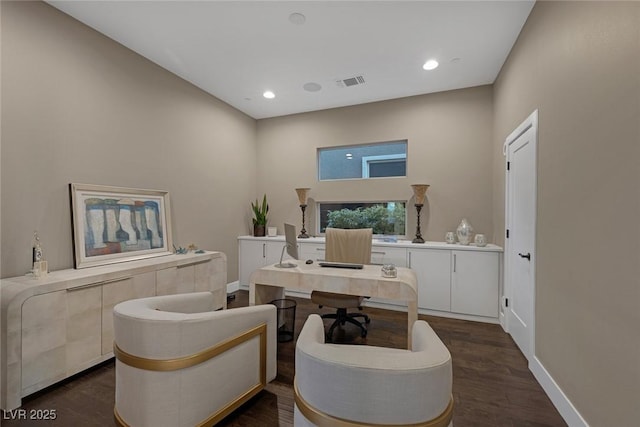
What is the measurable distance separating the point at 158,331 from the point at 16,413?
1.35 meters

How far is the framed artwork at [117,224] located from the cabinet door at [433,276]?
323 centimetres

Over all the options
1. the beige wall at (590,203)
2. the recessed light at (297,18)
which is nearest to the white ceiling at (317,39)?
the recessed light at (297,18)

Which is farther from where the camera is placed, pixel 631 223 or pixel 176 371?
pixel 176 371

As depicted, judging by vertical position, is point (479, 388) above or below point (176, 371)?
below

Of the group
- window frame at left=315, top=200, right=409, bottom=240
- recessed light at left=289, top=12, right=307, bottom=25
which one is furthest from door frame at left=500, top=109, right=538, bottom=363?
recessed light at left=289, top=12, right=307, bottom=25

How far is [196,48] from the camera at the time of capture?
10.1 ft

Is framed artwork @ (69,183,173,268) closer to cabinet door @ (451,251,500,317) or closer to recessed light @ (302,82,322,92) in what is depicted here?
recessed light @ (302,82,322,92)

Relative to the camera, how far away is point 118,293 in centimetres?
249

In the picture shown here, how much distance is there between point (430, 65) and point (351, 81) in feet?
3.29

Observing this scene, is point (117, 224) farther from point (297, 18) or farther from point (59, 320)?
point (297, 18)

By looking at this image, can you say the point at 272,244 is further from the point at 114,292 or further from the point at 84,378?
the point at 84,378

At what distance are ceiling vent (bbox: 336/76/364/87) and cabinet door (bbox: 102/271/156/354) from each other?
10.8 feet

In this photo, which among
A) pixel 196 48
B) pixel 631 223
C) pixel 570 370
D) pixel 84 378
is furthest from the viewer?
pixel 196 48

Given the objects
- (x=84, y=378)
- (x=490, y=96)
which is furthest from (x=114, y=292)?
(x=490, y=96)
